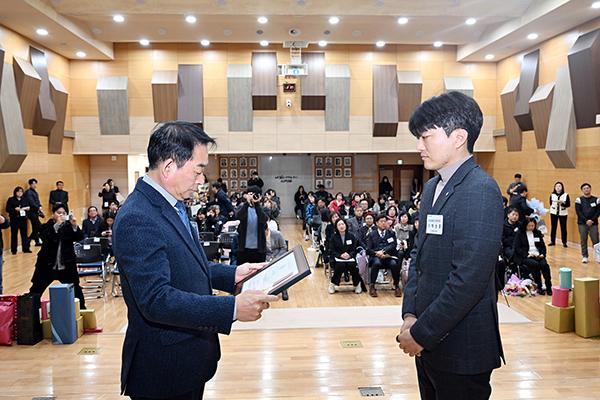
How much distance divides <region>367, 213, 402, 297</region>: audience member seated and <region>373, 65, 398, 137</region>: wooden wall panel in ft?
24.7

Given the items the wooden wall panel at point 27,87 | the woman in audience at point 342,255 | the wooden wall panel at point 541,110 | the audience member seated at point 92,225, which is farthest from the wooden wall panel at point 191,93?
the wooden wall panel at point 541,110

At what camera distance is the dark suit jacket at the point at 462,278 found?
63.9 inches

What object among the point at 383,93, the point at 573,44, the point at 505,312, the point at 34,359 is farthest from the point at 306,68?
the point at 34,359

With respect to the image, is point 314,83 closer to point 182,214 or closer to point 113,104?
point 113,104

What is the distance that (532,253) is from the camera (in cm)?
700

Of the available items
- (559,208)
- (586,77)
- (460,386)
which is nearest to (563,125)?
(586,77)

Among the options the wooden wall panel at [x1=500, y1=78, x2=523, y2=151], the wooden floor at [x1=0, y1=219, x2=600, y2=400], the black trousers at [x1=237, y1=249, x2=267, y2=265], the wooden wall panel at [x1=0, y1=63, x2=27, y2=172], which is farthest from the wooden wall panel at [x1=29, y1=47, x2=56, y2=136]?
the wooden wall panel at [x1=500, y1=78, x2=523, y2=151]

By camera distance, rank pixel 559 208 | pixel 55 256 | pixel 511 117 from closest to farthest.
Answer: pixel 55 256 → pixel 559 208 → pixel 511 117

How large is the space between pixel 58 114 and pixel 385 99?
1035 cm

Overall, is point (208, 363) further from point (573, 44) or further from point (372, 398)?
point (573, 44)

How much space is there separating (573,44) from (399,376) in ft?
35.2

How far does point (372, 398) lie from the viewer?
3.41 meters

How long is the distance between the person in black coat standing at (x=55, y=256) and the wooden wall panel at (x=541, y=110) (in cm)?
1176

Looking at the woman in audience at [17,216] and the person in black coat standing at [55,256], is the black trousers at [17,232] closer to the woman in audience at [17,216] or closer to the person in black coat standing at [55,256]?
the woman in audience at [17,216]
